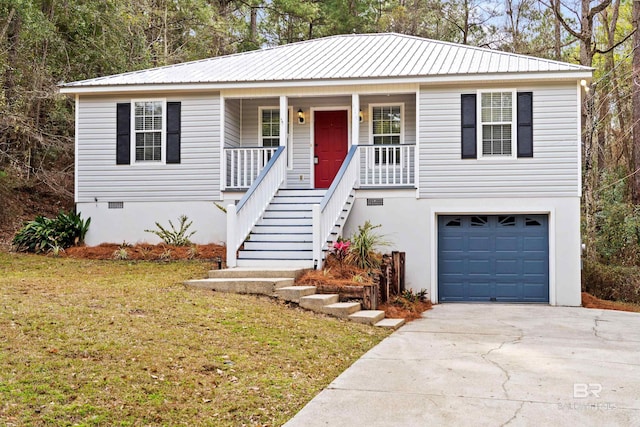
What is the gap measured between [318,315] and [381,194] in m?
5.03

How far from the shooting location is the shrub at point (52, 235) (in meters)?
14.2

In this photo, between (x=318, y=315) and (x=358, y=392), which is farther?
(x=318, y=315)

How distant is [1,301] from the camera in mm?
7719

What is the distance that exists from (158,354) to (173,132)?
30.3 feet

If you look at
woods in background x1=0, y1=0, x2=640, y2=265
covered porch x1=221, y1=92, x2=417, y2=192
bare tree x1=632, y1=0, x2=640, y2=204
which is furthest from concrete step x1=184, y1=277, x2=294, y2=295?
bare tree x1=632, y1=0, x2=640, y2=204

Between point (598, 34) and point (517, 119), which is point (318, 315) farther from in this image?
point (598, 34)

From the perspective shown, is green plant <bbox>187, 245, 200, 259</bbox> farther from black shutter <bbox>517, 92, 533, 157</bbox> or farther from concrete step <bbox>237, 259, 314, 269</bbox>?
black shutter <bbox>517, 92, 533, 157</bbox>

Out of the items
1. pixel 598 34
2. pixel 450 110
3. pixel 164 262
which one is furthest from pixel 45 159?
pixel 598 34

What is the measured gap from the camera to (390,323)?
9258mm

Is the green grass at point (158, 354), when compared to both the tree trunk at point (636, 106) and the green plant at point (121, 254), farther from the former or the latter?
the tree trunk at point (636, 106)

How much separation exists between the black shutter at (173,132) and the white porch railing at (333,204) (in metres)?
3.90

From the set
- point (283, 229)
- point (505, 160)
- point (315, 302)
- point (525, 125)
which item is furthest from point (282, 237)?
point (525, 125)
